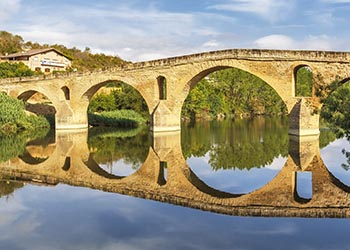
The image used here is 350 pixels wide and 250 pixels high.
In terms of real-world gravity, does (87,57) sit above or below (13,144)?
above

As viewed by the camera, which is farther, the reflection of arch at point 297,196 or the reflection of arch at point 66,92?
the reflection of arch at point 66,92

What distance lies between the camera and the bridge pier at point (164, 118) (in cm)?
2719

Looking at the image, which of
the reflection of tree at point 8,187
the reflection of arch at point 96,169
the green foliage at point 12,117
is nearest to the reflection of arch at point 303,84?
the green foliage at point 12,117

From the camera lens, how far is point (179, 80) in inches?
1049

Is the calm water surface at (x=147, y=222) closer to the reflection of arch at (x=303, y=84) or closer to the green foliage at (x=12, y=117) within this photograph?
the green foliage at (x=12, y=117)

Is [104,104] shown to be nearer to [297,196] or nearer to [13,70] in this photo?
[13,70]

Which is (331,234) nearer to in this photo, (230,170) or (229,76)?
(230,170)

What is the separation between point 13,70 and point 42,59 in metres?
8.80

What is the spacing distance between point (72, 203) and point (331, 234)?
526 cm

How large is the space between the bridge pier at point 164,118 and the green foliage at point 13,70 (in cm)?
2327

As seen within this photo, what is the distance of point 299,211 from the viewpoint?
8.78 metres

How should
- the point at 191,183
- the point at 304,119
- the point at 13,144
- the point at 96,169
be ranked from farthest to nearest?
the point at 304,119
the point at 13,144
the point at 96,169
the point at 191,183

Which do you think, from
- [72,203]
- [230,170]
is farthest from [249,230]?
[230,170]

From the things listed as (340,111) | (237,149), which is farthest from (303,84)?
(340,111)
